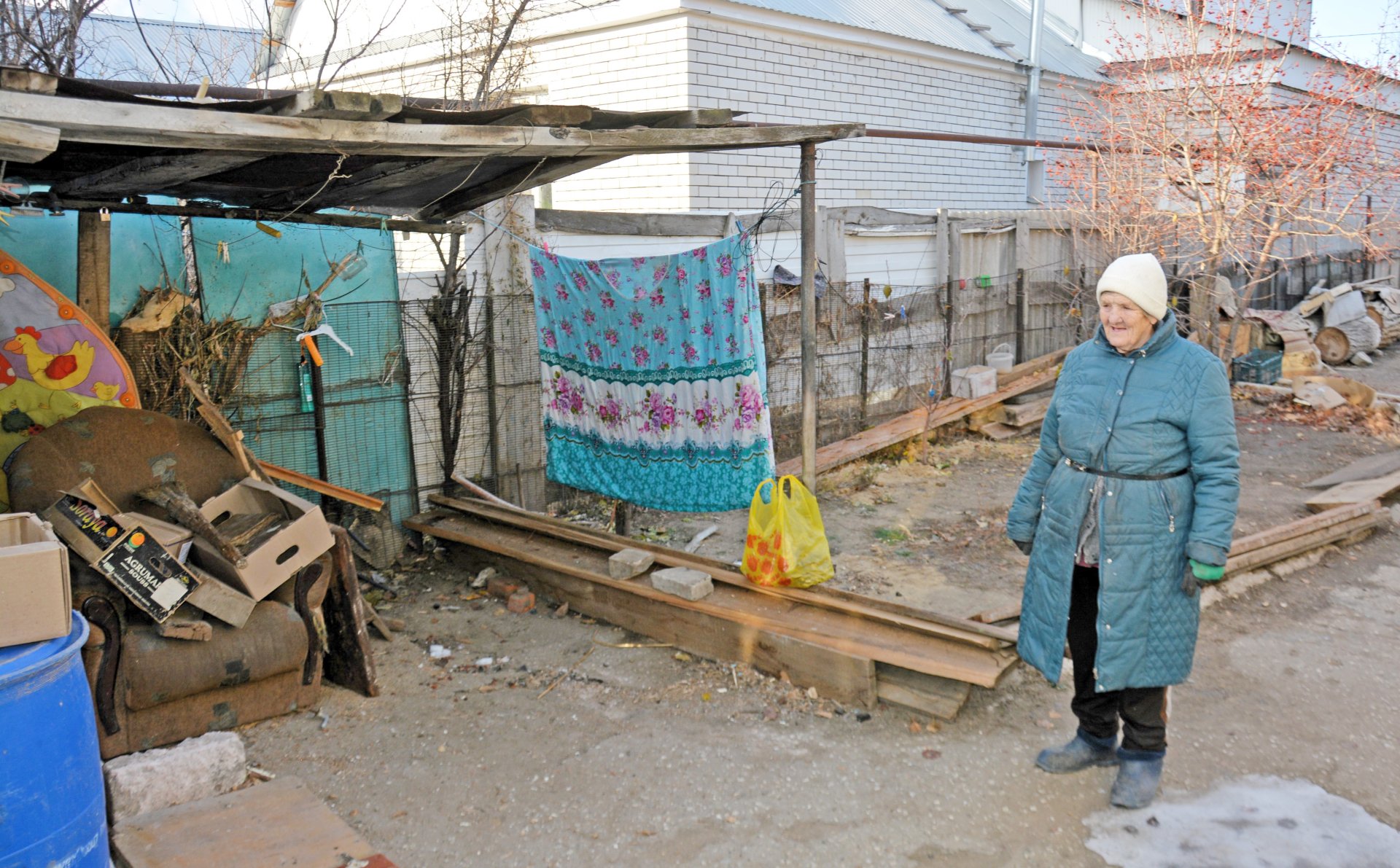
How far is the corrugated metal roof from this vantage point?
450 inches

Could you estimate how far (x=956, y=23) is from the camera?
14305mm

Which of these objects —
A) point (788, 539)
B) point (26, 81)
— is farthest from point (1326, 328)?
point (26, 81)

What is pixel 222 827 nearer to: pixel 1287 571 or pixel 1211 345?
pixel 1287 571

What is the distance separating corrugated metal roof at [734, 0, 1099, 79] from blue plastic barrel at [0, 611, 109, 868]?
9.18 meters

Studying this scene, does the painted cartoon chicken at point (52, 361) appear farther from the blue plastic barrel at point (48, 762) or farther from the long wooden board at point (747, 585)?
the blue plastic barrel at point (48, 762)

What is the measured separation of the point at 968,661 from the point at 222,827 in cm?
294

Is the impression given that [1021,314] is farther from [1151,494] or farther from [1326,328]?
[1151,494]

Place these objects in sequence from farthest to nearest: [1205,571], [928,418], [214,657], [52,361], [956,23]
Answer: [956,23], [928,418], [52,361], [214,657], [1205,571]

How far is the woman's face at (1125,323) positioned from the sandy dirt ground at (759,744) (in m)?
1.69

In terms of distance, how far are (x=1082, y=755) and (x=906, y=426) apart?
6.02m

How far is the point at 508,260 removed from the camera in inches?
299

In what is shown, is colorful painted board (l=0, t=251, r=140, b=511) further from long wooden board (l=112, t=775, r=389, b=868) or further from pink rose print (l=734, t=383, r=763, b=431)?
pink rose print (l=734, t=383, r=763, b=431)

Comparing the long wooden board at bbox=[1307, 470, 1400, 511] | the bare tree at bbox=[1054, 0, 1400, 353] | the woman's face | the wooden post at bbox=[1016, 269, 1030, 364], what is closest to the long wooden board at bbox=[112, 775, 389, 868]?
the woman's face

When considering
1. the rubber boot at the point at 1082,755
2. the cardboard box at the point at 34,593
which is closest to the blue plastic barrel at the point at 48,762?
the cardboard box at the point at 34,593
